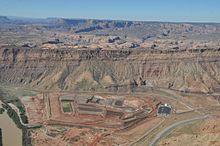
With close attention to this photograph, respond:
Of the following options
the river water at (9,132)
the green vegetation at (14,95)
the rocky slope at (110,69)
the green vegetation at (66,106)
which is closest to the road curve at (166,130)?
the rocky slope at (110,69)

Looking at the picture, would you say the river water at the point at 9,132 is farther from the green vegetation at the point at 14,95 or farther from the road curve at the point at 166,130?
the road curve at the point at 166,130

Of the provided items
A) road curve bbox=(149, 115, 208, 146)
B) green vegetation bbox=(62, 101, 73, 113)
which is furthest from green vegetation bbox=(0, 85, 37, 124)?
road curve bbox=(149, 115, 208, 146)

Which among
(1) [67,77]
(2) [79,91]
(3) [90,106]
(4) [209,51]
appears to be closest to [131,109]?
(3) [90,106]

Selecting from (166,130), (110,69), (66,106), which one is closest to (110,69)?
(110,69)

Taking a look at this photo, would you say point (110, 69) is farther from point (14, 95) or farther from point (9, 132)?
point (9, 132)

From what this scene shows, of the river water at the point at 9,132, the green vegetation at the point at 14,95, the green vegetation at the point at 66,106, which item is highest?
the green vegetation at the point at 14,95

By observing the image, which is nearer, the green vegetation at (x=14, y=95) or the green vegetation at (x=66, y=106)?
the green vegetation at (x=14, y=95)
